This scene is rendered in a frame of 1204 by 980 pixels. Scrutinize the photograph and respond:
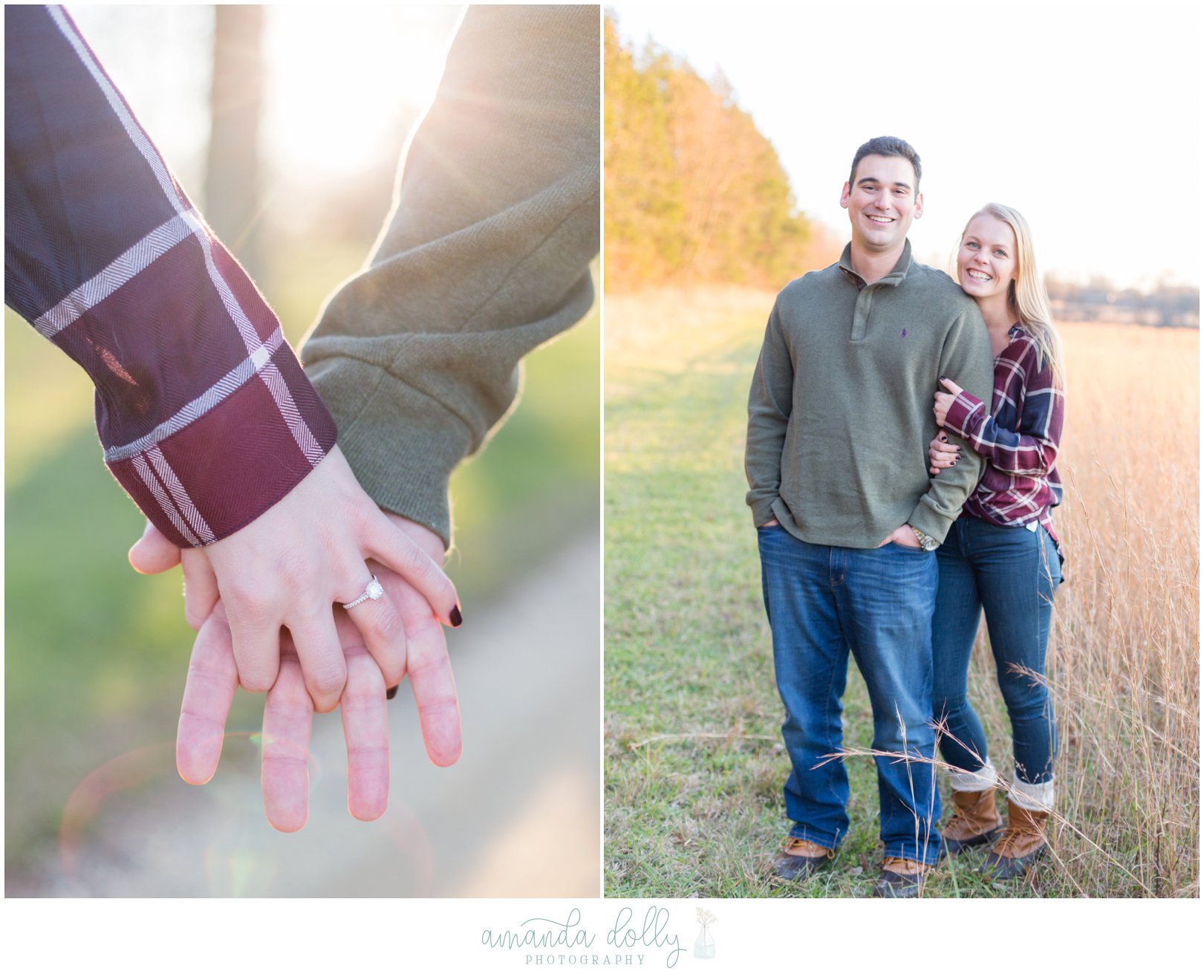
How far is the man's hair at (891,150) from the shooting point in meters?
1.39

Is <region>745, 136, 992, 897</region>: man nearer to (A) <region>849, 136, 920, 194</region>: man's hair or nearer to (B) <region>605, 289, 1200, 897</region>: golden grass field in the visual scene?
(A) <region>849, 136, 920, 194</region>: man's hair

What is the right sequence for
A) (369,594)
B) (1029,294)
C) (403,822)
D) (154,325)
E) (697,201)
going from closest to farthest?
(154,325) → (369,594) → (1029,294) → (403,822) → (697,201)

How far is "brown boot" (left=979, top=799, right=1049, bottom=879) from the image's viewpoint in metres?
1.57

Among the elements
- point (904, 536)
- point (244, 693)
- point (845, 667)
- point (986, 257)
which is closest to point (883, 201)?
point (986, 257)

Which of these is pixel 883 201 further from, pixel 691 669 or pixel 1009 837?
pixel 691 669

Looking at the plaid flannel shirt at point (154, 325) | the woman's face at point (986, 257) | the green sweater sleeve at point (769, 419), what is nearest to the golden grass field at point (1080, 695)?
the woman's face at point (986, 257)

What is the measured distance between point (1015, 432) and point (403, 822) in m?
1.90

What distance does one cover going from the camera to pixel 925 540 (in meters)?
1.42

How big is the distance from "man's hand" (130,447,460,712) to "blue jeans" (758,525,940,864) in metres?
0.62

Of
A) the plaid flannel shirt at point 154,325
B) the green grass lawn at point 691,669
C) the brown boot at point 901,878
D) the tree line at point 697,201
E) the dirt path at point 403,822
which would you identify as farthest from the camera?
the tree line at point 697,201

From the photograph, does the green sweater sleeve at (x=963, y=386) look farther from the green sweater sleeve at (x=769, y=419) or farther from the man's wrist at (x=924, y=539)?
the green sweater sleeve at (x=769, y=419)

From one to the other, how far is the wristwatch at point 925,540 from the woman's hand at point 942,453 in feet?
0.33
